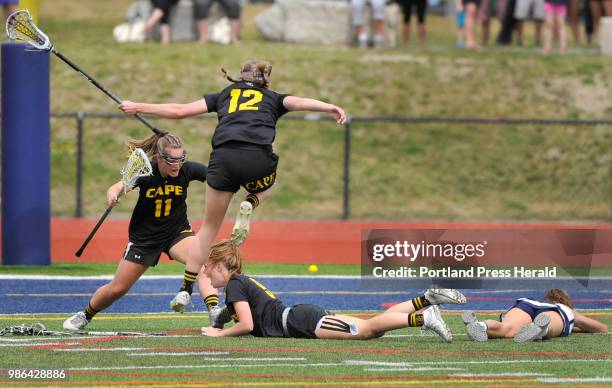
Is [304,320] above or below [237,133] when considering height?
below

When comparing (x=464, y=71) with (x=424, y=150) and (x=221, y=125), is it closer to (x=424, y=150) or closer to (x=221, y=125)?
(x=424, y=150)

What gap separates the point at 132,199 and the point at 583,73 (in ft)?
29.5

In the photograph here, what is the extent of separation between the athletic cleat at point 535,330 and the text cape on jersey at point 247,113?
2406 millimetres

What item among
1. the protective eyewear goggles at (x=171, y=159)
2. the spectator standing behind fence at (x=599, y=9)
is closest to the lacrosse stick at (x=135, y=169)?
the protective eyewear goggles at (x=171, y=159)

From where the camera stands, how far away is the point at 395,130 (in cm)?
2525

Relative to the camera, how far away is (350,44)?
91.4ft

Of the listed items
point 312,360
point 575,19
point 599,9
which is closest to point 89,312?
point 312,360

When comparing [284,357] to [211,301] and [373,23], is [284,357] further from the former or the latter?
[373,23]

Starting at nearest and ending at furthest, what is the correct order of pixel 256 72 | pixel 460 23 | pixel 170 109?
1. pixel 256 72
2. pixel 170 109
3. pixel 460 23

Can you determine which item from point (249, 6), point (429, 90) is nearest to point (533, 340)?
point (429, 90)

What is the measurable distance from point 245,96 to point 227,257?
125 cm

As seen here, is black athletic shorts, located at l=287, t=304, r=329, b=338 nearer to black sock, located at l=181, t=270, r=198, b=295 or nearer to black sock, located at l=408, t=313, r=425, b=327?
black sock, located at l=408, t=313, r=425, b=327

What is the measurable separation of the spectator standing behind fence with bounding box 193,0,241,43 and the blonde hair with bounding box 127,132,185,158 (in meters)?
14.4

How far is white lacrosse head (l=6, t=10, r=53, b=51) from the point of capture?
1245 cm
